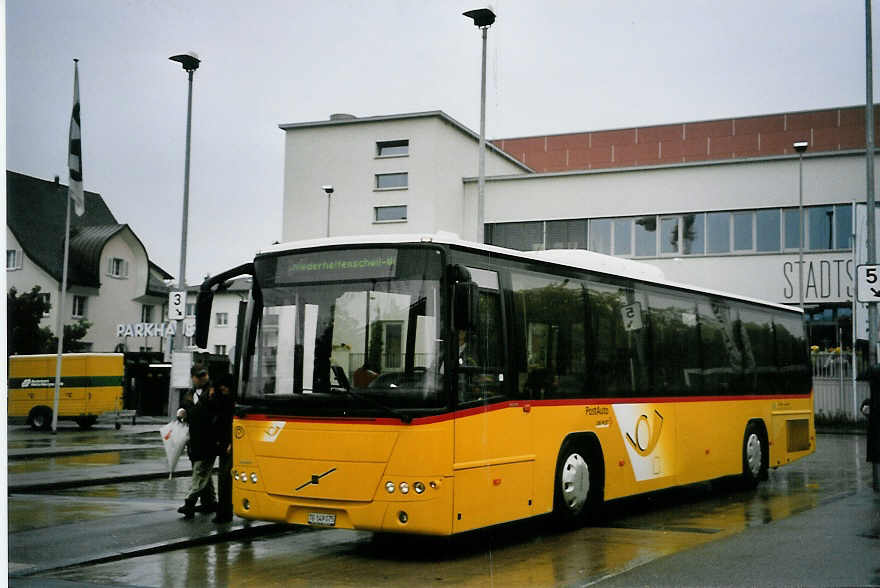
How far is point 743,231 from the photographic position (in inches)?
1548

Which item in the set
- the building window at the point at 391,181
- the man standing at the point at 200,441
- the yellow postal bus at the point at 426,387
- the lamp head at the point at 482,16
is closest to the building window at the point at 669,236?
the building window at the point at 391,181

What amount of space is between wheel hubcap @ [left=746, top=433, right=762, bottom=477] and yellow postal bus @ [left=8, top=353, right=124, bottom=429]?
26.3m

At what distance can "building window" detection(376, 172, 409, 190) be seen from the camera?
18.1 metres

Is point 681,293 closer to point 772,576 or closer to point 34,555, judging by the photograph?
point 772,576

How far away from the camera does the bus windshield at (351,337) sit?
938cm

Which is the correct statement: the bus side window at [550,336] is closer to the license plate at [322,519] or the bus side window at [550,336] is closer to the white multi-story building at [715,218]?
the license plate at [322,519]

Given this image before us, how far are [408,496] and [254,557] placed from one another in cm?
200

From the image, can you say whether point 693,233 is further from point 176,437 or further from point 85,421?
point 176,437

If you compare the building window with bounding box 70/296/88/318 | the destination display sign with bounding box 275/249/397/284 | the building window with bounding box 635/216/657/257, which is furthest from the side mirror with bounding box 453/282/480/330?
the building window with bounding box 635/216/657/257

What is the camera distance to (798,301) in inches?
1511

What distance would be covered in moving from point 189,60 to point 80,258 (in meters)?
8.06

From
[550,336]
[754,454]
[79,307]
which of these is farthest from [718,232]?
[550,336]

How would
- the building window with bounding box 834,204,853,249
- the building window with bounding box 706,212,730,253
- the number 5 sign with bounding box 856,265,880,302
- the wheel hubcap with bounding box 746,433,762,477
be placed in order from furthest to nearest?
the building window with bounding box 706,212,730,253 < the building window with bounding box 834,204,853,249 < the wheel hubcap with bounding box 746,433,762,477 < the number 5 sign with bounding box 856,265,880,302

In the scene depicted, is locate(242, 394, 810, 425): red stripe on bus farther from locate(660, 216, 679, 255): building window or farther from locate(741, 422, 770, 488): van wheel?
locate(660, 216, 679, 255): building window
